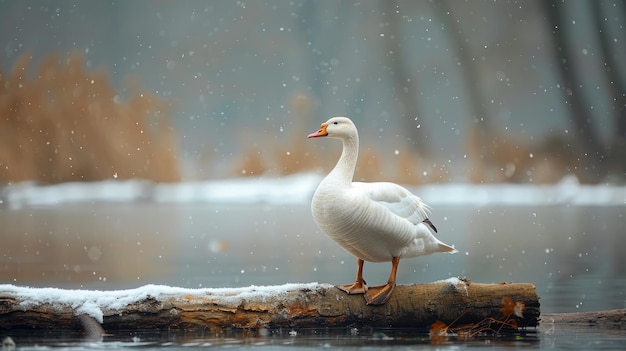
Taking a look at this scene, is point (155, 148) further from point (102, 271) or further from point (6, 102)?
point (102, 271)

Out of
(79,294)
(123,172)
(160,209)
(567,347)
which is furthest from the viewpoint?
(123,172)

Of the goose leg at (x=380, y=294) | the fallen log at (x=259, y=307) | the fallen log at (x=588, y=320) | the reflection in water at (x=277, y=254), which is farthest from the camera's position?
the reflection in water at (x=277, y=254)

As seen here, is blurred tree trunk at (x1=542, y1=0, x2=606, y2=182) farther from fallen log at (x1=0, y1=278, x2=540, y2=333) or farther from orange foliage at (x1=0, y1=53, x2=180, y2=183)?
fallen log at (x1=0, y1=278, x2=540, y2=333)

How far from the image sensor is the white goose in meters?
4.05

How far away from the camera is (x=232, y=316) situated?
158 inches

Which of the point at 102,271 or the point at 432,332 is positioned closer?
the point at 432,332

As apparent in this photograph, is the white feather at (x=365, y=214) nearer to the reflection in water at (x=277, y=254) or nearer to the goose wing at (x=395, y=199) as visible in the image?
the goose wing at (x=395, y=199)

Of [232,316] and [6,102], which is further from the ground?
[6,102]

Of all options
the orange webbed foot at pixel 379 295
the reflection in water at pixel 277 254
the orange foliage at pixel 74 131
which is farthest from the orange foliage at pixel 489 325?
Answer: the orange foliage at pixel 74 131

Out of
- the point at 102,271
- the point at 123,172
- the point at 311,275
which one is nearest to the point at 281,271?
the point at 311,275

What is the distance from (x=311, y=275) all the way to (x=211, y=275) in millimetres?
A: 690

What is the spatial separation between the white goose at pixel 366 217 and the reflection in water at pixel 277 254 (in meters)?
1.32

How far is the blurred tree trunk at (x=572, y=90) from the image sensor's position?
19.9 m

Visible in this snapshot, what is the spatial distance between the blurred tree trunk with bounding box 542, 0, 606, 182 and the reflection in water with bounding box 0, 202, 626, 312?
438 cm
